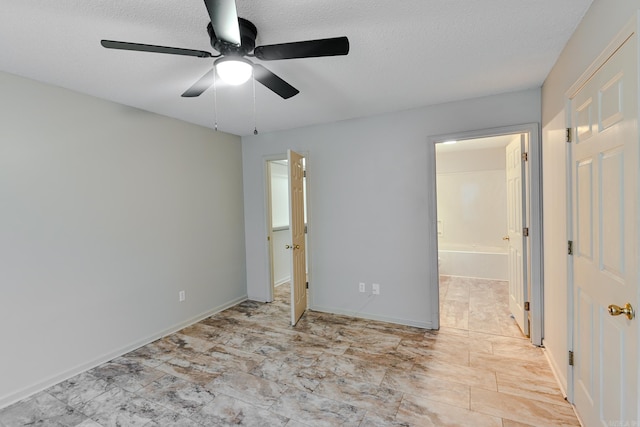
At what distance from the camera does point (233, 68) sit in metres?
1.59

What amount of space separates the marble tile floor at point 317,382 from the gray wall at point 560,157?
0.36 m

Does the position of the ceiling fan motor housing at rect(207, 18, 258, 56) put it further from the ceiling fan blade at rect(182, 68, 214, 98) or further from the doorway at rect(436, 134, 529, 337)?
the doorway at rect(436, 134, 529, 337)

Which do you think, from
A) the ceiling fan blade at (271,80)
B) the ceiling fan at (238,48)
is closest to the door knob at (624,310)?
the ceiling fan at (238,48)

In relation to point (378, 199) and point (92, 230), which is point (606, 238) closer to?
point (378, 199)

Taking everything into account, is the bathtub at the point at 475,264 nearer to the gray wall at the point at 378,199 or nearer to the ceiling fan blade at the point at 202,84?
the gray wall at the point at 378,199

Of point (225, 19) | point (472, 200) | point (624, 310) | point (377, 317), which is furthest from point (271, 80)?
point (472, 200)

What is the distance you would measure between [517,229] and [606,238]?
1760mm

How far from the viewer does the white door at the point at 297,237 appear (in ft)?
11.2

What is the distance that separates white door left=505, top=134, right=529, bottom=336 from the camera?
9.49 ft

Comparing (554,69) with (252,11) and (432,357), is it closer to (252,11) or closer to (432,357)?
(252,11)

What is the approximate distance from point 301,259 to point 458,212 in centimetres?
396

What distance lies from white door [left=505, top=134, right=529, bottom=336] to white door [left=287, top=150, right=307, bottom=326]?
2.31m

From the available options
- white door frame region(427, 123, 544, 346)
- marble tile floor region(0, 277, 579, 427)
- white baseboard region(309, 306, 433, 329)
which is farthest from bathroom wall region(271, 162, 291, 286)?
white door frame region(427, 123, 544, 346)

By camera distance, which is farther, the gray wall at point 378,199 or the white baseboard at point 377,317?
the white baseboard at point 377,317
